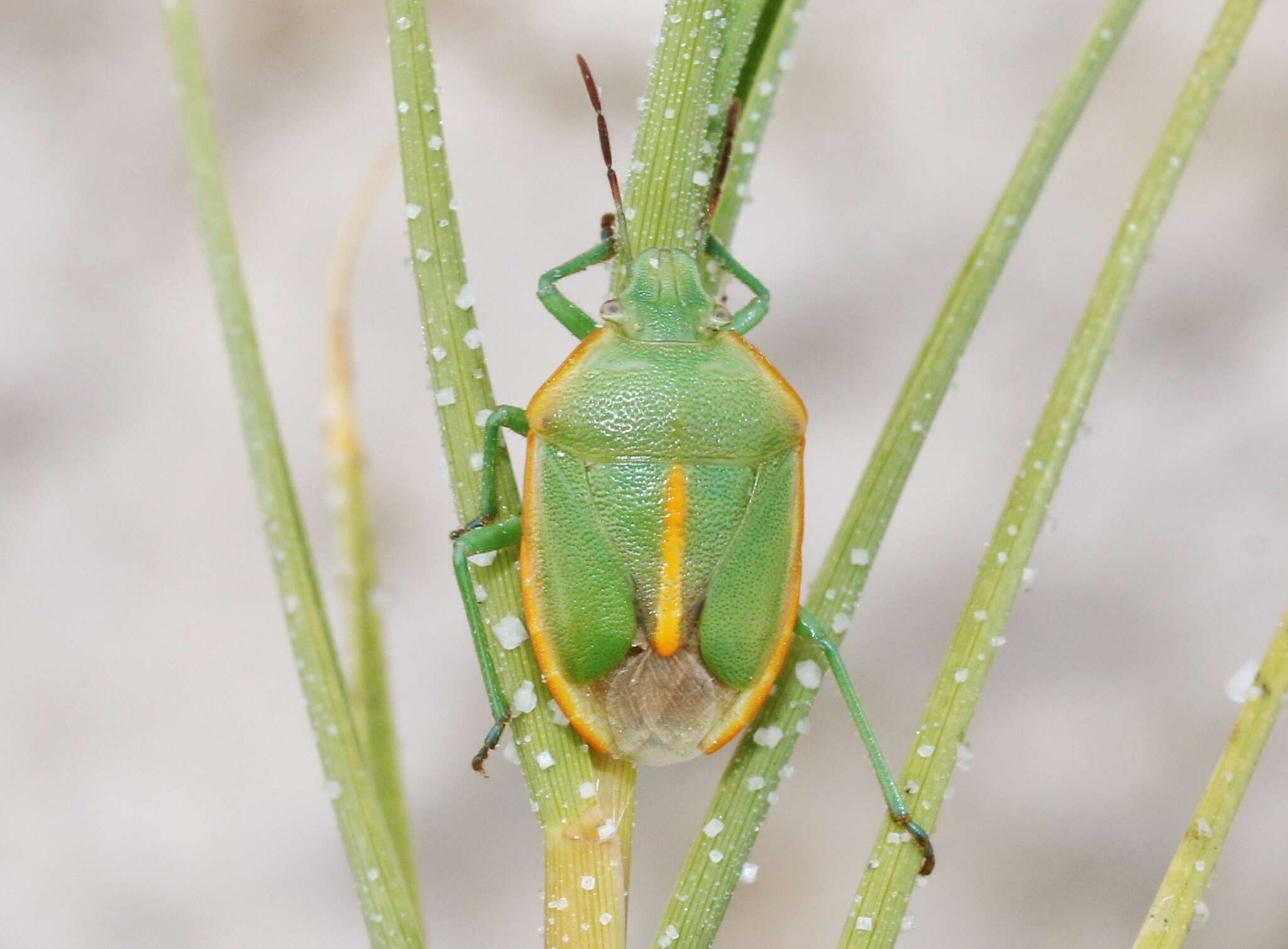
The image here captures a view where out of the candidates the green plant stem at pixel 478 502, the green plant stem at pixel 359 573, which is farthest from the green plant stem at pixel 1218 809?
the green plant stem at pixel 359 573

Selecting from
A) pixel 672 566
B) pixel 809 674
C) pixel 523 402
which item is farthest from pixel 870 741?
pixel 523 402

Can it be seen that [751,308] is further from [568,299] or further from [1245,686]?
[1245,686]

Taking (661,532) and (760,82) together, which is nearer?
(760,82)

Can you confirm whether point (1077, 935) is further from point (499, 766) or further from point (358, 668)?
point (358, 668)

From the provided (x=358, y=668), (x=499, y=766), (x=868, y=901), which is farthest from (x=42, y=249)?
(x=868, y=901)

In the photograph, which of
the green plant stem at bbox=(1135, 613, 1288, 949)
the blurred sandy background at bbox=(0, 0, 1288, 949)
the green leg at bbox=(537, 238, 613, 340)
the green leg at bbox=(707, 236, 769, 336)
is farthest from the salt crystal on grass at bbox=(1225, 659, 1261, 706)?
the blurred sandy background at bbox=(0, 0, 1288, 949)
